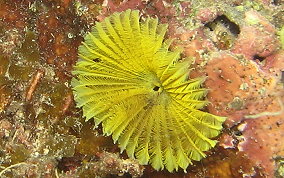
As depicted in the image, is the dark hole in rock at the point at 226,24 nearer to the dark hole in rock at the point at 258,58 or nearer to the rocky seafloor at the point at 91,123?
the rocky seafloor at the point at 91,123

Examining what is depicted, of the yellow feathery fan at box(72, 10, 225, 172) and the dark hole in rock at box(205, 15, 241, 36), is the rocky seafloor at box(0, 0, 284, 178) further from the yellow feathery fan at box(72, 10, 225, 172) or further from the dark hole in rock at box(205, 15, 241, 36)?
the yellow feathery fan at box(72, 10, 225, 172)

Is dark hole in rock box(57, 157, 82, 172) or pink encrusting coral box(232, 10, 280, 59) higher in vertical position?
pink encrusting coral box(232, 10, 280, 59)

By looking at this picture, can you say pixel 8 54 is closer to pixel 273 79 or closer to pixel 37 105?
pixel 37 105

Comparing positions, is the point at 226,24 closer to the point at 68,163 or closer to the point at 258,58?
the point at 258,58

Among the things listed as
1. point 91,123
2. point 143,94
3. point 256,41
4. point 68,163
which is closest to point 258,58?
point 256,41

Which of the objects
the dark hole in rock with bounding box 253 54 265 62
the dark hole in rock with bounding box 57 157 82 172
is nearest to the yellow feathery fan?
the dark hole in rock with bounding box 57 157 82 172
